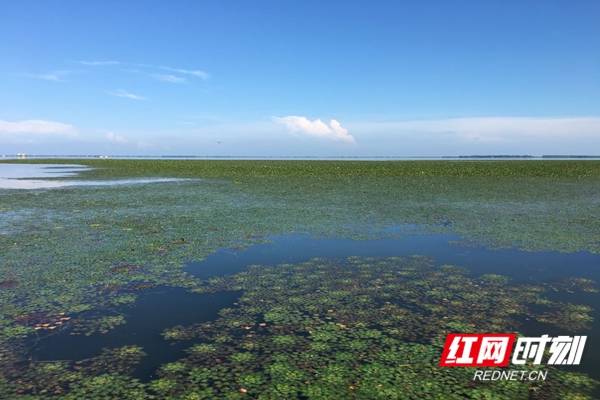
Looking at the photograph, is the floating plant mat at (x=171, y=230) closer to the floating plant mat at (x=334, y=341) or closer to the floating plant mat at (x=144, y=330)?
the floating plant mat at (x=144, y=330)

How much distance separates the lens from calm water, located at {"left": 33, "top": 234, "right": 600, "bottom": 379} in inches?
241

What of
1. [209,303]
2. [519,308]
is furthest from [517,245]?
[209,303]

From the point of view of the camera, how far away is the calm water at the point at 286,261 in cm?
612

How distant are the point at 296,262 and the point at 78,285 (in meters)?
5.15

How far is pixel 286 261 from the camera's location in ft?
36.6

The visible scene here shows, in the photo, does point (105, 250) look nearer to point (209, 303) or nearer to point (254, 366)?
point (209, 303)

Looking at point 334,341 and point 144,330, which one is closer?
point 334,341

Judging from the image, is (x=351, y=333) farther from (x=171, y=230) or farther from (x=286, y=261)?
(x=171, y=230)

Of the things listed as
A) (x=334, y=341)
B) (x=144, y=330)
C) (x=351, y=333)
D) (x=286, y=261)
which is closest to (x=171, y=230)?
(x=286, y=261)

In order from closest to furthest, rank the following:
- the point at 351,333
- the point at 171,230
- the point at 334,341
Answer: the point at 334,341
the point at 351,333
the point at 171,230

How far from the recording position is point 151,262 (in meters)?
10.9

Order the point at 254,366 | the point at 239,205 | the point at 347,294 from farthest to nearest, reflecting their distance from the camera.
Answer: the point at 239,205 → the point at 347,294 → the point at 254,366

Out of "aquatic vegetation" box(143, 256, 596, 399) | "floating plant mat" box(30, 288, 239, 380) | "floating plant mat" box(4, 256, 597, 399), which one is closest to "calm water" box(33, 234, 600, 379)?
"floating plant mat" box(30, 288, 239, 380)

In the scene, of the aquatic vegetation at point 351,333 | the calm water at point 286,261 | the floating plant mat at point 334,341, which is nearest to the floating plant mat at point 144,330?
the calm water at point 286,261
